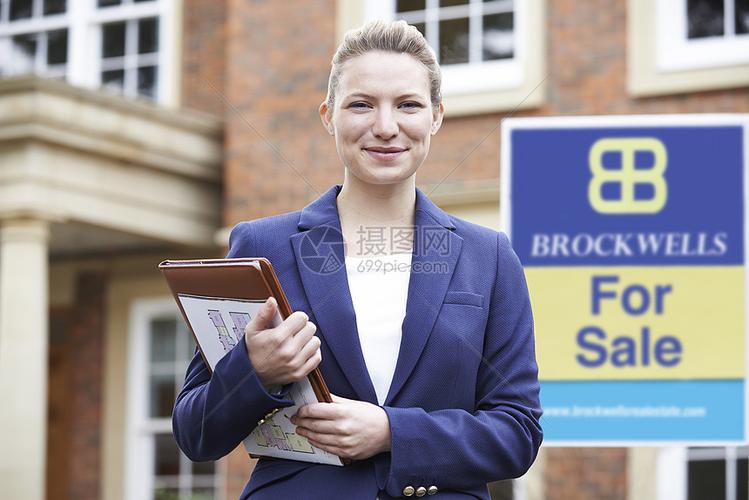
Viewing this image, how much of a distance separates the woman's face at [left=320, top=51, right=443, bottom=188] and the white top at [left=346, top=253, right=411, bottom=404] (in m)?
0.14

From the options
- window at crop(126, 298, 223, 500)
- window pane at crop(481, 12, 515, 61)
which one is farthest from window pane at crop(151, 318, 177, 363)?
window pane at crop(481, 12, 515, 61)

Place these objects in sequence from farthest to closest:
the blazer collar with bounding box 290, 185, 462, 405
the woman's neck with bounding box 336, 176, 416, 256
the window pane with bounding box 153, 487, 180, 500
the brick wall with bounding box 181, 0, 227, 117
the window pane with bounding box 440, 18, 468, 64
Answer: the window pane with bounding box 153, 487, 180, 500
the brick wall with bounding box 181, 0, 227, 117
the window pane with bounding box 440, 18, 468, 64
the woman's neck with bounding box 336, 176, 416, 256
the blazer collar with bounding box 290, 185, 462, 405

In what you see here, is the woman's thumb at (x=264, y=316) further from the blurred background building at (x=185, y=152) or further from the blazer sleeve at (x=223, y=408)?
the blurred background building at (x=185, y=152)

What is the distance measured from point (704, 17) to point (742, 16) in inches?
9.8

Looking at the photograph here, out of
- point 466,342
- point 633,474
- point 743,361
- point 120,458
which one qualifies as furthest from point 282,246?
point 120,458

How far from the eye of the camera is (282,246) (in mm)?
2256

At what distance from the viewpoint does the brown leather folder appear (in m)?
1.98

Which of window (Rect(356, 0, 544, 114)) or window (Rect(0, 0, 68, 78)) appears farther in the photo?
window (Rect(0, 0, 68, 78))

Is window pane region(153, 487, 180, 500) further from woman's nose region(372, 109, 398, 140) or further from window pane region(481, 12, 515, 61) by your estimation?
woman's nose region(372, 109, 398, 140)

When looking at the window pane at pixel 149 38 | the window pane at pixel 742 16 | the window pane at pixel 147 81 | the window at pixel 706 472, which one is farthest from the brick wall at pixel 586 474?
the window pane at pixel 149 38

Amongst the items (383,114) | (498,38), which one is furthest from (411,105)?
(498,38)

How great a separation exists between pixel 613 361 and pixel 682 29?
465 cm

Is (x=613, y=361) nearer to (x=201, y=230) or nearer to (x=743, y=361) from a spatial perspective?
(x=743, y=361)

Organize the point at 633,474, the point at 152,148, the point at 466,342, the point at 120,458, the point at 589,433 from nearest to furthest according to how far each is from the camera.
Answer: the point at 466,342
the point at 589,433
the point at 633,474
the point at 152,148
the point at 120,458
